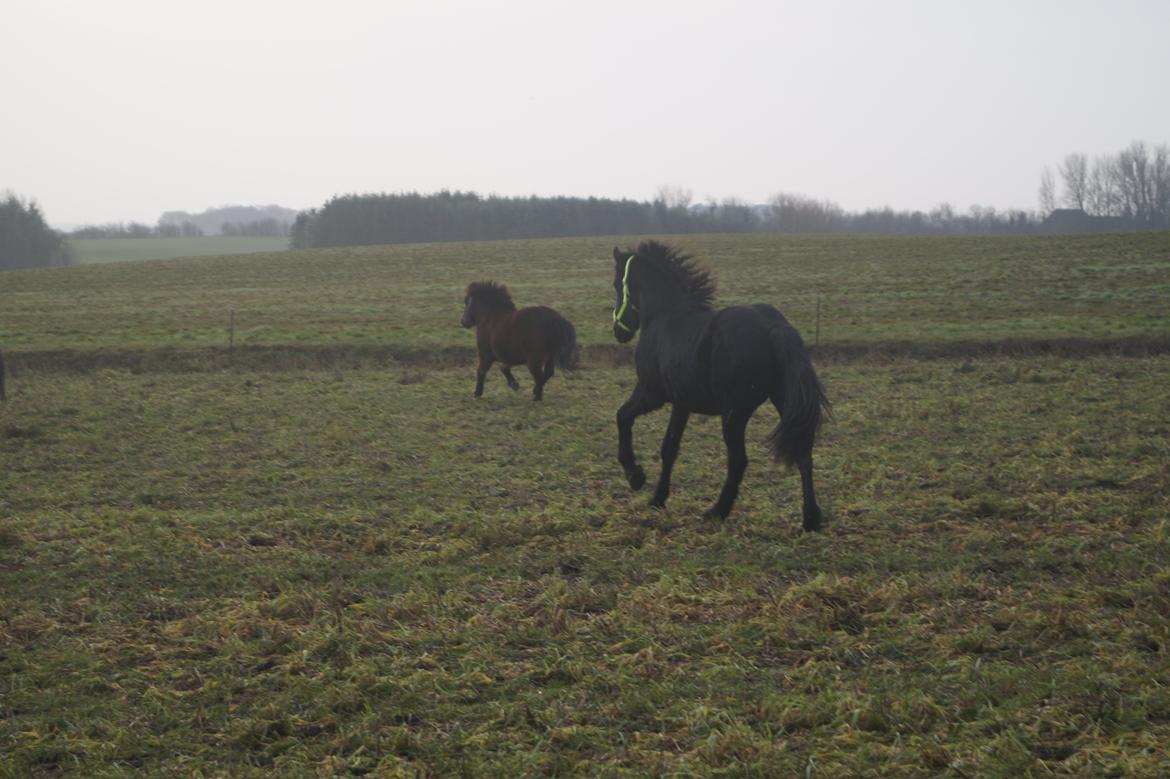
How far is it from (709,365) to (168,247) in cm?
8627

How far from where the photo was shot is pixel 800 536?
22.0 feet

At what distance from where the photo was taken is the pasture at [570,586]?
12.5 feet

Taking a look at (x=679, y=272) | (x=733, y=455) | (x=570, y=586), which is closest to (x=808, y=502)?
(x=733, y=455)

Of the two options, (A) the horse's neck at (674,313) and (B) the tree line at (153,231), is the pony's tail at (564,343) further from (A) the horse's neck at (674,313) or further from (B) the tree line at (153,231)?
(B) the tree line at (153,231)

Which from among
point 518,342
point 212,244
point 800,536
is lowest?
point 800,536

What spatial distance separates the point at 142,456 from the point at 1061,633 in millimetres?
8554

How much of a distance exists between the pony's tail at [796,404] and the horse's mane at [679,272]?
52.7 inches

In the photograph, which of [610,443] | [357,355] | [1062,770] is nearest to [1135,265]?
[357,355]

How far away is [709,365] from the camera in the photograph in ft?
23.4

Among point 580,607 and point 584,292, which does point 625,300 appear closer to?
point 580,607

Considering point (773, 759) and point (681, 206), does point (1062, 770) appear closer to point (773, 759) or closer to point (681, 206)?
point (773, 759)

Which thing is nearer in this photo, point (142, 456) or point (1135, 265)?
point (142, 456)

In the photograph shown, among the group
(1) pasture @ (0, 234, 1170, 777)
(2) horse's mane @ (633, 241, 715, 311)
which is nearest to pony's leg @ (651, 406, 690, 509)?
(1) pasture @ (0, 234, 1170, 777)

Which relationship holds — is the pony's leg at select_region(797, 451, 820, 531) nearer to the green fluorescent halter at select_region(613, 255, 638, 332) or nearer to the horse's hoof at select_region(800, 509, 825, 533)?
the horse's hoof at select_region(800, 509, 825, 533)
